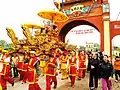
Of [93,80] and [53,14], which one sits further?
[53,14]

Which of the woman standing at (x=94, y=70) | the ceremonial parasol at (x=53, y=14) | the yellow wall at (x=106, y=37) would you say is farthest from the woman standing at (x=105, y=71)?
the yellow wall at (x=106, y=37)

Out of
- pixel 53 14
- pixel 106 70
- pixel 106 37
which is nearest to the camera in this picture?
pixel 106 70

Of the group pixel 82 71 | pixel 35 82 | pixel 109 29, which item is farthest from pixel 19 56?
pixel 109 29

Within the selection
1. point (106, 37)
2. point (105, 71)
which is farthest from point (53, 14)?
point (105, 71)

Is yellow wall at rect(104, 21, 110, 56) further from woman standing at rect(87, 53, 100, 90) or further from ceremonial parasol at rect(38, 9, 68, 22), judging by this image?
woman standing at rect(87, 53, 100, 90)

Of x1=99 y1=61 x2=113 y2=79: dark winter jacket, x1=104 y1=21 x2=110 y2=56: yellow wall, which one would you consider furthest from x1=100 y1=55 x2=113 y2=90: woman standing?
x1=104 y1=21 x2=110 y2=56: yellow wall

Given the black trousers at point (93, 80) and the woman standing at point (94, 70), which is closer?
the woman standing at point (94, 70)

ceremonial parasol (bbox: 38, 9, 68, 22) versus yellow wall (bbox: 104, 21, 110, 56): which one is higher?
ceremonial parasol (bbox: 38, 9, 68, 22)

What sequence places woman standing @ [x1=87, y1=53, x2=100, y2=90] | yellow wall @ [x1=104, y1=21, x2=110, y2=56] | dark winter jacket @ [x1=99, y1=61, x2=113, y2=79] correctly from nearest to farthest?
1. dark winter jacket @ [x1=99, y1=61, x2=113, y2=79]
2. woman standing @ [x1=87, y1=53, x2=100, y2=90]
3. yellow wall @ [x1=104, y1=21, x2=110, y2=56]

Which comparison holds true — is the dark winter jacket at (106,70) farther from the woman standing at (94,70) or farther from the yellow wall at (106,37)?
the yellow wall at (106,37)

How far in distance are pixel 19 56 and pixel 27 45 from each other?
Result: 2.97 feet

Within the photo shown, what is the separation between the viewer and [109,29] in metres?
16.9

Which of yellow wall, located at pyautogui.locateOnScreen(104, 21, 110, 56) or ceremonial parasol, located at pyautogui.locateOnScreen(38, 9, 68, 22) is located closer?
ceremonial parasol, located at pyautogui.locateOnScreen(38, 9, 68, 22)

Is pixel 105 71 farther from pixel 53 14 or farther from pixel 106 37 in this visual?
pixel 106 37
